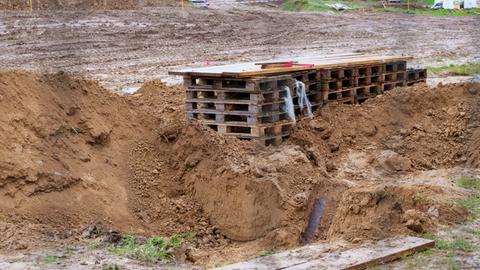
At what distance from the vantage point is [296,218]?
29.3 ft

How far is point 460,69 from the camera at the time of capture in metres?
20.0

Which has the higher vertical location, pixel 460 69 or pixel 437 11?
pixel 460 69

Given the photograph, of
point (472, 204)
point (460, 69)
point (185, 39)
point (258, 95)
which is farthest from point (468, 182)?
point (185, 39)

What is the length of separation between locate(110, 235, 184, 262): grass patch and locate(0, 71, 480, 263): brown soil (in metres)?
0.49

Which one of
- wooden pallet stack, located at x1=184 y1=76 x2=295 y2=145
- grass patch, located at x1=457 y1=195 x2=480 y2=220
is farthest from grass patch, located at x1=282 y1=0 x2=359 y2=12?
grass patch, located at x1=457 y1=195 x2=480 y2=220

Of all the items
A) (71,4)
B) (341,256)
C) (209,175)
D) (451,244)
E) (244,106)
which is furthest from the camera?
(71,4)

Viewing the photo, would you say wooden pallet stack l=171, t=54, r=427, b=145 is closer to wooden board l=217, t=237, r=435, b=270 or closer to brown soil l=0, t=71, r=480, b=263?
brown soil l=0, t=71, r=480, b=263

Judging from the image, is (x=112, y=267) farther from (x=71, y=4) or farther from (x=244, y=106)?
(x=71, y=4)

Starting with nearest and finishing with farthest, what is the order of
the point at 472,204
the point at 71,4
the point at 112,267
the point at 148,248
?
1. the point at 112,267
2. the point at 148,248
3. the point at 472,204
4. the point at 71,4

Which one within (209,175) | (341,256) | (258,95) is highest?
(258,95)

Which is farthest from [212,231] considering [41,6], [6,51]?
[41,6]

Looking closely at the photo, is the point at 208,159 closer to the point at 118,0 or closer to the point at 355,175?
the point at 355,175

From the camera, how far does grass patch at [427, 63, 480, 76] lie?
19.2m

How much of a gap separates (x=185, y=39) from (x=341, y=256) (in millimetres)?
20101
